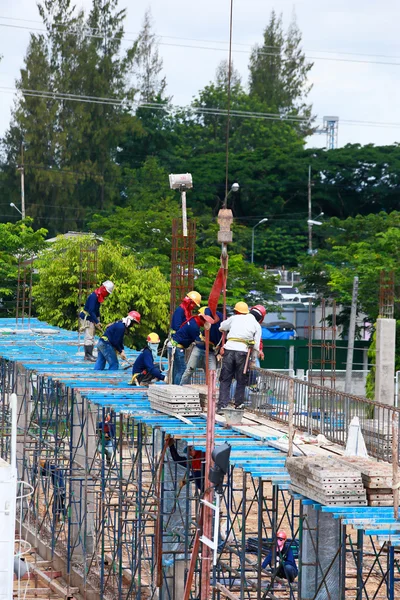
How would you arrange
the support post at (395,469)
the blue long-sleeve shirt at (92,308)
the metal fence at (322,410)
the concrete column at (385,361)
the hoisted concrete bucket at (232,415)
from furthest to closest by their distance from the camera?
1. the concrete column at (385,361)
2. the blue long-sleeve shirt at (92,308)
3. the hoisted concrete bucket at (232,415)
4. the metal fence at (322,410)
5. the support post at (395,469)

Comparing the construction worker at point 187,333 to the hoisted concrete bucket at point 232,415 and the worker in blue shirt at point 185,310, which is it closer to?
the worker in blue shirt at point 185,310

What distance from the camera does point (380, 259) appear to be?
160ft

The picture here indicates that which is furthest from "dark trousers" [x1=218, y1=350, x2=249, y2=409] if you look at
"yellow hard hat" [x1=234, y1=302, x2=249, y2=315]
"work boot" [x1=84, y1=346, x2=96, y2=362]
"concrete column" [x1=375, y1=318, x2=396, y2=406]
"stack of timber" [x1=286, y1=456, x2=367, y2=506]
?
"concrete column" [x1=375, y1=318, x2=396, y2=406]

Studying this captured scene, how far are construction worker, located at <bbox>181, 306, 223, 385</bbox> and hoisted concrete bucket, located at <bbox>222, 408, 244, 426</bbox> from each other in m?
1.38

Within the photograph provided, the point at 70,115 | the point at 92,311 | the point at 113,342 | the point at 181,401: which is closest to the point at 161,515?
the point at 181,401

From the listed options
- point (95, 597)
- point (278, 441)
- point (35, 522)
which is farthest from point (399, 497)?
point (35, 522)

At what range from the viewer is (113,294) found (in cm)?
4672

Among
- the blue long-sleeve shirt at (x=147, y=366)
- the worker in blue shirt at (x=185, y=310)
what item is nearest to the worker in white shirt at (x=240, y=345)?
the worker in blue shirt at (x=185, y=310)

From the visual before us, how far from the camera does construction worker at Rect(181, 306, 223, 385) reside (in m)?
20.5

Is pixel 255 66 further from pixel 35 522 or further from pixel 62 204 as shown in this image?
pixel 35 522

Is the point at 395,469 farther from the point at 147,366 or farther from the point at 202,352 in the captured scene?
the point at 147,366

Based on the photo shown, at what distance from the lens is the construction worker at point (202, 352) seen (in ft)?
67.3

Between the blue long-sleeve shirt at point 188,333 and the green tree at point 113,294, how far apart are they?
82.8 feet

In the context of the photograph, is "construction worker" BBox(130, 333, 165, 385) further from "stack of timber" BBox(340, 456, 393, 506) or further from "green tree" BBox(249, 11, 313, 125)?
"green tree" BBox(249, 11, 313, 125)
